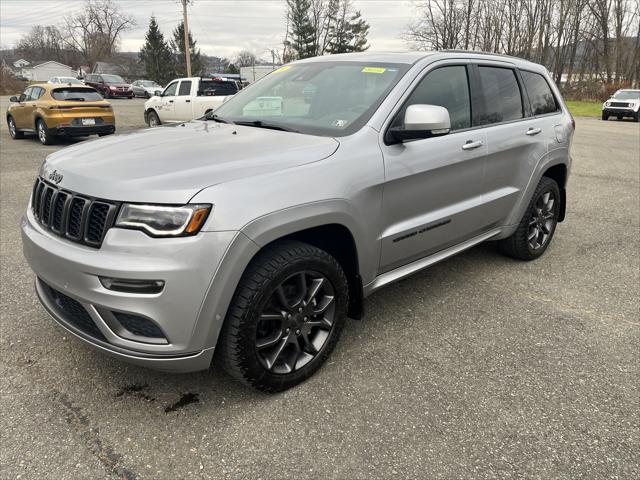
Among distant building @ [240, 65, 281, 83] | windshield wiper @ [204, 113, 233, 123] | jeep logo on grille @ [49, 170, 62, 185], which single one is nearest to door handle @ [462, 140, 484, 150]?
windshield wiper @ [204, 113, 233, 123]

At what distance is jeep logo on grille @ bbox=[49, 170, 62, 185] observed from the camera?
2537 millimetres

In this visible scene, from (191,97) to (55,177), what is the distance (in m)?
12.7

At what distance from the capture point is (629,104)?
81.5 feet

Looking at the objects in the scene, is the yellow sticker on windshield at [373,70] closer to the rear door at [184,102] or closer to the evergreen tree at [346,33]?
the rear door at [184,102]

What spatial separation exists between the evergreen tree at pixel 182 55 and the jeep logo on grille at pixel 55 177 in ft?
196

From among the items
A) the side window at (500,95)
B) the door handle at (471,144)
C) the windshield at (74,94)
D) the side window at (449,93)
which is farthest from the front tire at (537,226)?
the windshield at (74,94)

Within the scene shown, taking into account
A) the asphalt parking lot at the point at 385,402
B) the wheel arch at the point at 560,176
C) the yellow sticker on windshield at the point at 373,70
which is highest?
the yellow sticker on windshield at the point at 373,70

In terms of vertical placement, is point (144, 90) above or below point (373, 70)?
above

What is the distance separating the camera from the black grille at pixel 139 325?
223cm

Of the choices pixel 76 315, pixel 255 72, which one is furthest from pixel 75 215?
pixel 255 72

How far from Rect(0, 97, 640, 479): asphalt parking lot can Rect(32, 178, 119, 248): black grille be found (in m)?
0.89

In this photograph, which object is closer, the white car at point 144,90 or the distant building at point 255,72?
the white car at point 144,90

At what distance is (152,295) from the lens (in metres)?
2.16

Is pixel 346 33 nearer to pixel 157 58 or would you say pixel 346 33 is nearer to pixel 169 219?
pixel 157 58
